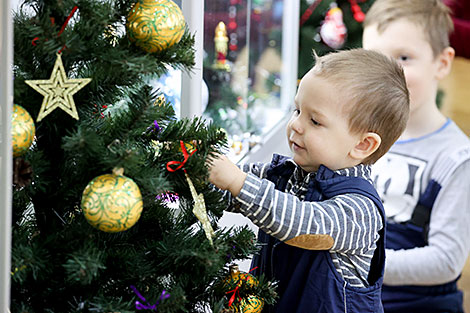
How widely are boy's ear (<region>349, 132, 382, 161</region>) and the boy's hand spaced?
0.23 meters

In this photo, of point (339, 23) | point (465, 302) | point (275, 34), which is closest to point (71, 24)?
point (275, 34)

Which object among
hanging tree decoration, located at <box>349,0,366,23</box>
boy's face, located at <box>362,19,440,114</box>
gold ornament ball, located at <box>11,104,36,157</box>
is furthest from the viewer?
hanging tree decoration, located at <box>349,0,366,23</box>

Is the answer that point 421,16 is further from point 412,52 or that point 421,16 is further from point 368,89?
point 368,89

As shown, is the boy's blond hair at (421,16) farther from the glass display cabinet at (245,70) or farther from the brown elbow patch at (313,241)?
the brown elbow patch at (313,241)

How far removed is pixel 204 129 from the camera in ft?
2.93

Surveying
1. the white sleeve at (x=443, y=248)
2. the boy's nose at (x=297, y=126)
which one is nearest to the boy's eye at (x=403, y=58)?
the white sleeve at (x=443, y=248)

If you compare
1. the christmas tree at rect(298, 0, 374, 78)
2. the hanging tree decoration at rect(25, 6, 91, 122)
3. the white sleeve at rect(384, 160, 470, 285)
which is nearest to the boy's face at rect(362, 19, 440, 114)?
the white sleeve at rect(384, 160, 470, 285)

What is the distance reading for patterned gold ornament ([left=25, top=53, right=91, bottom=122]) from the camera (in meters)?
0.75

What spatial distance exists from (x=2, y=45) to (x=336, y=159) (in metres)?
0.61

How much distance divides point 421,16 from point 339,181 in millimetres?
941

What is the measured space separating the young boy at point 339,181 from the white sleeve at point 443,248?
0.57 metres

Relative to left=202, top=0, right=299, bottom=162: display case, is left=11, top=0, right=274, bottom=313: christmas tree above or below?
above

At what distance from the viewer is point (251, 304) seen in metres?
1.01

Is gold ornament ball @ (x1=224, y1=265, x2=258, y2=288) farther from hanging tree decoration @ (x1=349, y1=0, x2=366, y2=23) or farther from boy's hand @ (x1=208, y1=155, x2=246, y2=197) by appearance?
hanging tree decoration @ (x1=349, y1=0, x2=366, y2=23)
